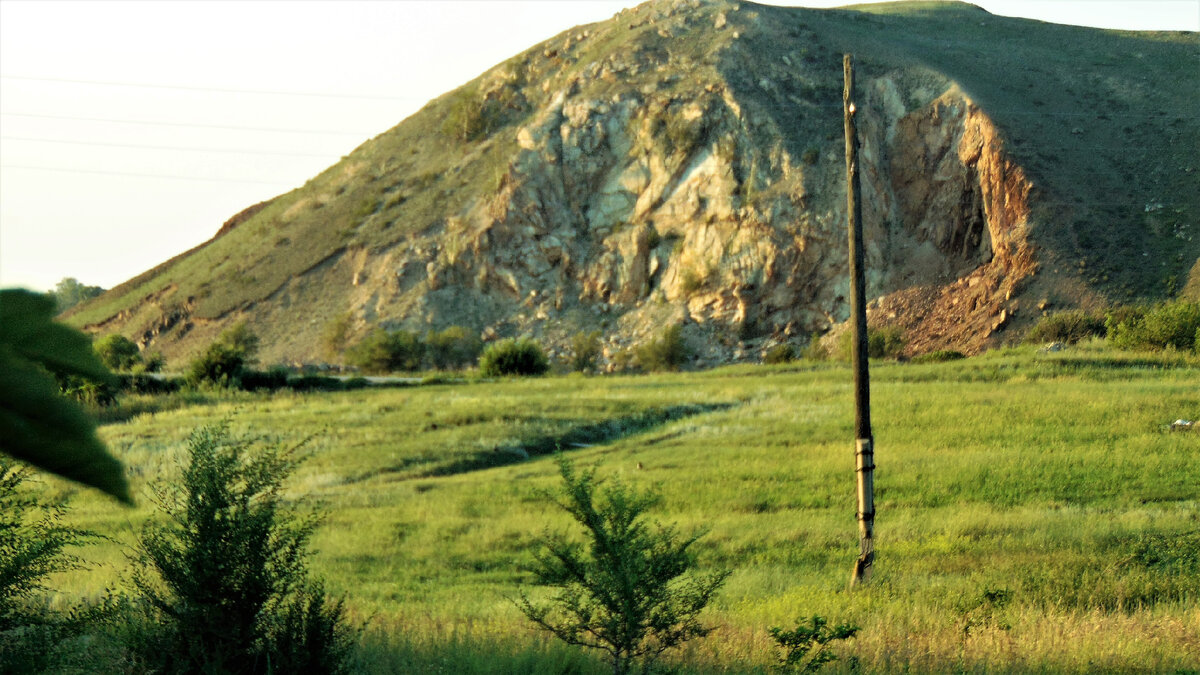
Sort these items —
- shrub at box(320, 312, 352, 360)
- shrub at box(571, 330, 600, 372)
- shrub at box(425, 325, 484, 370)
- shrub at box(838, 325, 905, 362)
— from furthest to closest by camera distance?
shrub at box(320, 312, 352, 360) < shrub at box(425, 325, 484, 370) < shrub at box(571, 330, 600, 372) < shrub at box(838, 325, 905, 362)

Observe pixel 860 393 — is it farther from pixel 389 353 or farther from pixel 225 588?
pixel 389 353

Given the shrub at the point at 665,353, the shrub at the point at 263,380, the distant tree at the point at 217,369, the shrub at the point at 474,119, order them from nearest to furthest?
the distant tree at the point at 217,369 → the shrub at the point at 263,380 → the shrub at the point at 665,353 → the shrub at the point at 474,119

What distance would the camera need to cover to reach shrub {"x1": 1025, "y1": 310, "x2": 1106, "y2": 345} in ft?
169

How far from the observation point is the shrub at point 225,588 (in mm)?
7742

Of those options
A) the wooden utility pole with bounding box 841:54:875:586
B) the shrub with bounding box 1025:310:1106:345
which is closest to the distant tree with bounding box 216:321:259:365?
the shrub with bounding box 1025:310:1106:345

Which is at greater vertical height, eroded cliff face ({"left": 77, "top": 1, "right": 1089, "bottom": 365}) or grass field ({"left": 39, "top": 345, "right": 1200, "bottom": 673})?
eroded cliff face ({"left": 77, "top": 1, "right": 1089, "bottom": 365})

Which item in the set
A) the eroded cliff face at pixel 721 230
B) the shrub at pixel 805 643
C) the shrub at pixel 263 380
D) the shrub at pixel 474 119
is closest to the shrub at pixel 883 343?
the eroded cliff face at pixel 721 230

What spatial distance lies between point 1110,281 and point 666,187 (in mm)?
28974

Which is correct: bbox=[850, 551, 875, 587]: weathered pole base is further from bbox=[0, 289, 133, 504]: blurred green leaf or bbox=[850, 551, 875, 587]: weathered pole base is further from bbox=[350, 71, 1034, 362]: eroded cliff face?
bbox=[350, 71, 1034, 362]: eroded cliff face

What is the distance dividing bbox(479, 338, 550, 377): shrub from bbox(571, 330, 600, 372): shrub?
6824 millimetres

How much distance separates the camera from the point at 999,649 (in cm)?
917

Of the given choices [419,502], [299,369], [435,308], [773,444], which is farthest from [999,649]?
[435,308]

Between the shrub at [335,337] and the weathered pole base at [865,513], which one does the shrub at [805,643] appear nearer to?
the weathered pole base at [865,513]

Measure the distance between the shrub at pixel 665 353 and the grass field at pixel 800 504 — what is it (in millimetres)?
19342
